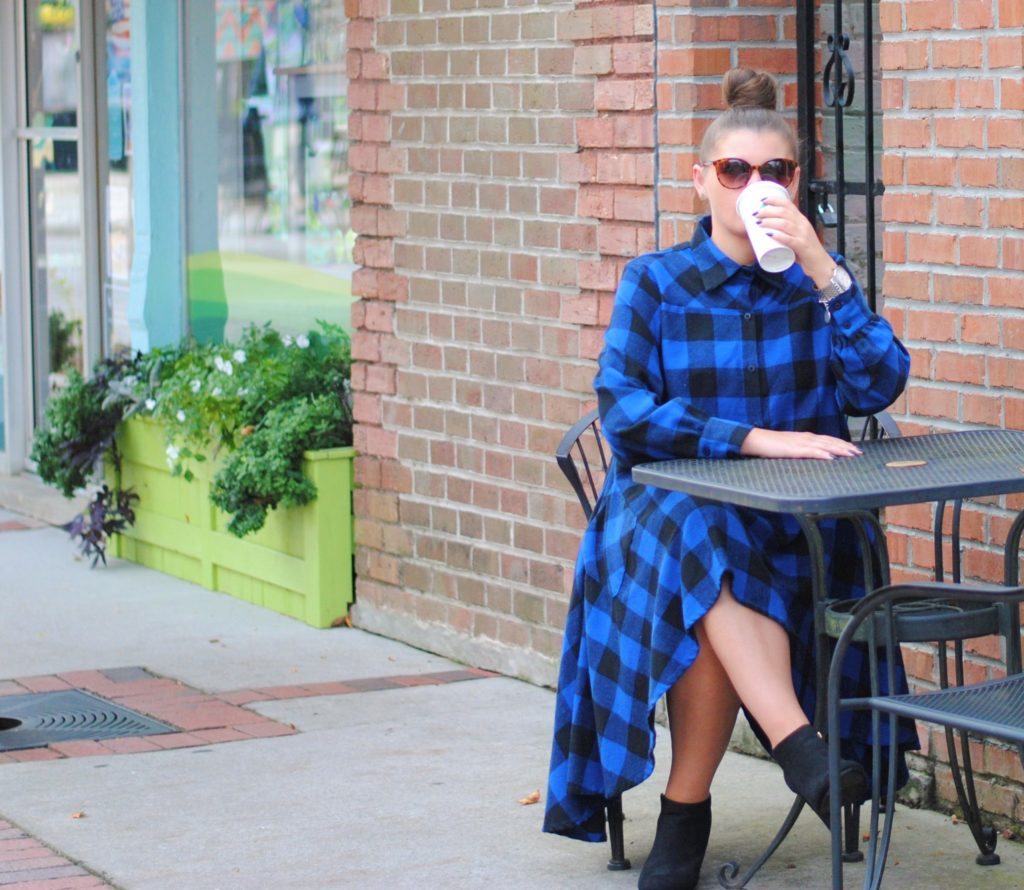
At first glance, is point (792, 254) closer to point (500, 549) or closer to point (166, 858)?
point (166, 858)

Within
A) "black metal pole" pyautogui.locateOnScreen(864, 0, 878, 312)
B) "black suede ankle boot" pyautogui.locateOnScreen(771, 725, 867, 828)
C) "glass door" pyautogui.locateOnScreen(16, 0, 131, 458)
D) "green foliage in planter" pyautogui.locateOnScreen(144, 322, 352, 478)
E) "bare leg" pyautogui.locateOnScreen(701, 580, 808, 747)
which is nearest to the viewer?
"black suede ankle boot" pyautogui.locateOnScreen(771, 725, 867, 828)

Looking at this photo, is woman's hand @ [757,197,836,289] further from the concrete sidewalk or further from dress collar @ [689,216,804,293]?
the concrete sidewalk

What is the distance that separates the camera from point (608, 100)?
227 inches

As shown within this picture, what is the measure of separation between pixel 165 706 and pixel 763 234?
2980mm

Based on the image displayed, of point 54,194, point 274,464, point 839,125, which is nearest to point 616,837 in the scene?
point 839,125

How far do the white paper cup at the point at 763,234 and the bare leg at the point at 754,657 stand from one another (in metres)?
0.64

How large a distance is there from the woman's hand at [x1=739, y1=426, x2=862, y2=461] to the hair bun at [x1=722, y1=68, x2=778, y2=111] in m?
0.68

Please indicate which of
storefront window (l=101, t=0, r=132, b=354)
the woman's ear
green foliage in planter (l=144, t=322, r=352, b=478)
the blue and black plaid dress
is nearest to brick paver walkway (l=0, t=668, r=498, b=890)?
green foliage in planter (l=144, t=322, r=352, b=478)

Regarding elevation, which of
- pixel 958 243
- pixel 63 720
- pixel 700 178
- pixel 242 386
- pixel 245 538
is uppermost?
pixel 700 178

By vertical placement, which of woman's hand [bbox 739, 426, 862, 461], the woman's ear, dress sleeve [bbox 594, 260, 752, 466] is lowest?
woman's hand [bbox 739, 426, 862, 461]

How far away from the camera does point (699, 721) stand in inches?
164

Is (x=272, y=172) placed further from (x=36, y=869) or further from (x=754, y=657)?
(x=754, y=657)

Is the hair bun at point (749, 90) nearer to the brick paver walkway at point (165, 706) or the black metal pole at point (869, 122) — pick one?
the black metal pole at point (869, 122)

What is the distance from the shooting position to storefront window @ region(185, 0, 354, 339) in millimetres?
7883
